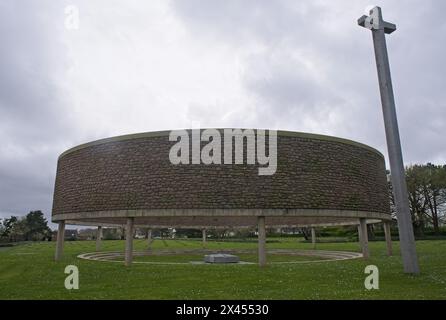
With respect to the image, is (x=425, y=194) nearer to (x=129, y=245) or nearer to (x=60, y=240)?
(x=129, y=245)

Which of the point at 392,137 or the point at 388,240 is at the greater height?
the point at 392,137

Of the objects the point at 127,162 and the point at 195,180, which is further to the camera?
the point at 127,162

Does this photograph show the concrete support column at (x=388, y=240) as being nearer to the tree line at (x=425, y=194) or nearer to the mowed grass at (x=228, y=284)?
the mowed grass at (x=228, y=284)

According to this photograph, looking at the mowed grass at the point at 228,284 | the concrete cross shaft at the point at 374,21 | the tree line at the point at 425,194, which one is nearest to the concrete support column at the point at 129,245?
the mowed grass at the point at 228,284

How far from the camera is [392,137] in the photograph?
18.0 m

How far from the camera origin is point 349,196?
2441cm


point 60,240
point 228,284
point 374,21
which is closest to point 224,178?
point 228,284

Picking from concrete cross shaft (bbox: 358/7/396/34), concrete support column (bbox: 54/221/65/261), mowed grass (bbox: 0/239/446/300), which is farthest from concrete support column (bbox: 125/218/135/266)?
concrete cross shaft (bbox: 358/7/396/34)

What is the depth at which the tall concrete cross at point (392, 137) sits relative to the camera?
1711 cm

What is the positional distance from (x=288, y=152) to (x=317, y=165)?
7.40 feet

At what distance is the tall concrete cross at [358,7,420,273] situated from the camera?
1711 centimetres
